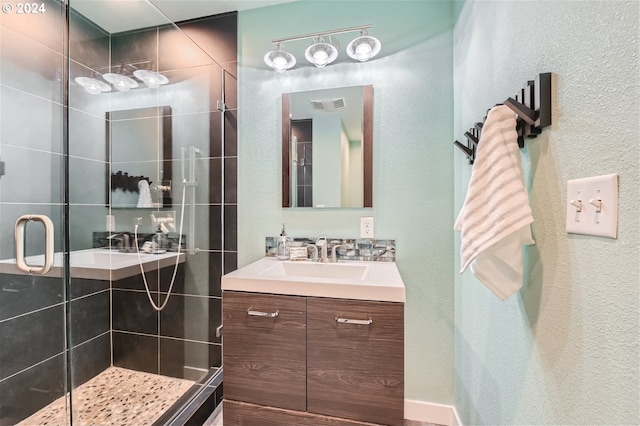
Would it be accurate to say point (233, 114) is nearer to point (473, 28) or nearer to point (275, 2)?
point (275, 2)

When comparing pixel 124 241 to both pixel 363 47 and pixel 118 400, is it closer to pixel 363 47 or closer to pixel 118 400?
pixel 118 400

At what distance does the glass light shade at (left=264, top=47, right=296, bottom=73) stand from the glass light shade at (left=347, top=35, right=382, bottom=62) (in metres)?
0.36

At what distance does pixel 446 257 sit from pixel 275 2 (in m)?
1.94

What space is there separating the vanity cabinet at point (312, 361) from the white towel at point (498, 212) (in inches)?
16.6

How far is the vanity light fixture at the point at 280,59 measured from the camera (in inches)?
63.6

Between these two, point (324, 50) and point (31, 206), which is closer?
point (31, 206)

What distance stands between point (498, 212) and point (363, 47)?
128 cm

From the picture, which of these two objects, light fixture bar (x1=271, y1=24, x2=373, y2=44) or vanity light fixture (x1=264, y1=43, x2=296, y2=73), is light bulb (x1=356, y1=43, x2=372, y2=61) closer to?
light fixture bar (x1=271, y1=24, x2=373, y2=44)

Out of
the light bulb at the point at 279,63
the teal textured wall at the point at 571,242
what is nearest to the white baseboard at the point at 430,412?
the teal textured wall at the point at 571,242

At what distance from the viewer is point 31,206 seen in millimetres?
1386

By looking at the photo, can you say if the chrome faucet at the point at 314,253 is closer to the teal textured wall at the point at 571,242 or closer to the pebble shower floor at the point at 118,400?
the teal textured wall at the point at 571,242

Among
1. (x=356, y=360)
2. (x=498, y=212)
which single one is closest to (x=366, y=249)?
(x=356, y=360)

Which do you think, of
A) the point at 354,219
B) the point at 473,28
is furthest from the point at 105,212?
the point at 473,28

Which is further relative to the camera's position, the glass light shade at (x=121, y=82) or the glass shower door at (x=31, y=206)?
the glass light shade at (x=121, y=82)
